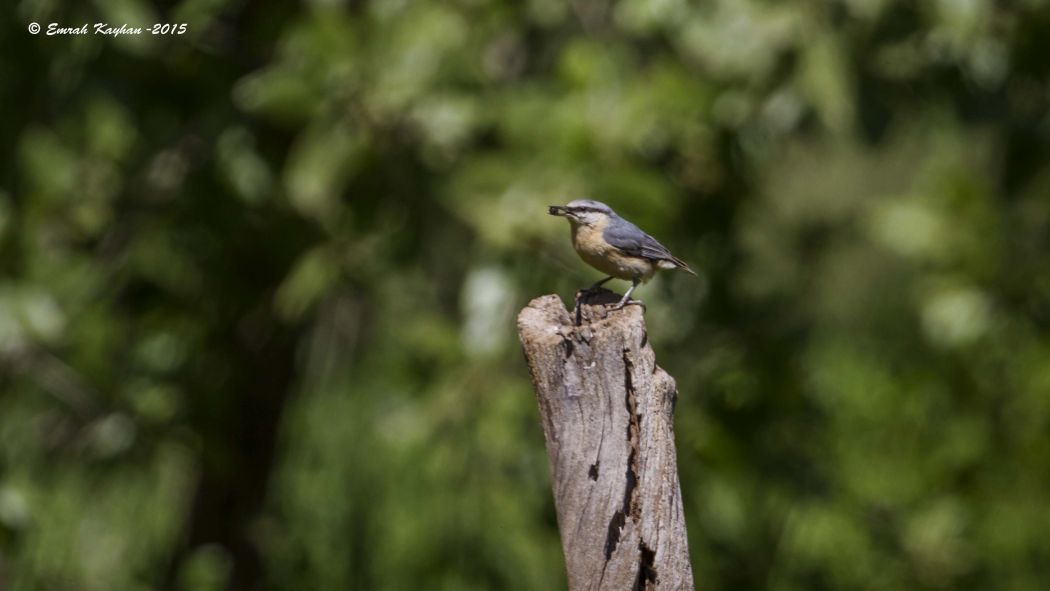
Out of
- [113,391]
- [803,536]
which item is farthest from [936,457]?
[113,391]

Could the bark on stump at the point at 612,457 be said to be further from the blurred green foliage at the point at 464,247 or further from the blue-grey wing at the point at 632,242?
the blurred green foliage at the point at 464,247

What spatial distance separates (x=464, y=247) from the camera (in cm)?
461

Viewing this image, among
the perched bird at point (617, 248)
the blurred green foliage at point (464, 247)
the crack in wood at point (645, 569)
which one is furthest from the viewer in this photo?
the blurred green foliage at point (464, 247)

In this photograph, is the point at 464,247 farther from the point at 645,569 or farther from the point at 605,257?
the point at 645,569

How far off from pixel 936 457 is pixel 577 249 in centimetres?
354

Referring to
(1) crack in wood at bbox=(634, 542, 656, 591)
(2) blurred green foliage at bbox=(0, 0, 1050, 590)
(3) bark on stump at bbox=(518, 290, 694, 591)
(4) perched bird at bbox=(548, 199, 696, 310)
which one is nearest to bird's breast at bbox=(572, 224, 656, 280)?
(4) perched bird at bbox=(548, 199, 696, 310)

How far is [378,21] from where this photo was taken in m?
3.55

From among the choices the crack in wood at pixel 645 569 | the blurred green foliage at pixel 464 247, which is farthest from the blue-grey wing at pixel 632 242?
the crack in wood at pixel 645 569

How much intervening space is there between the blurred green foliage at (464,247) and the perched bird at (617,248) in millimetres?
418

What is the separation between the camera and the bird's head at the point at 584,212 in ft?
9.88

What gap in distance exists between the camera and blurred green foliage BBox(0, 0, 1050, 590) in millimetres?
3490

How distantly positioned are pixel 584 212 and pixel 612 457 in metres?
1.09

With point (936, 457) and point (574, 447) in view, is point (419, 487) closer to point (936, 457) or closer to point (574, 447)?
point (936, 457)

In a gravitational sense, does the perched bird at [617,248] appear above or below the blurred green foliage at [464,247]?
below
